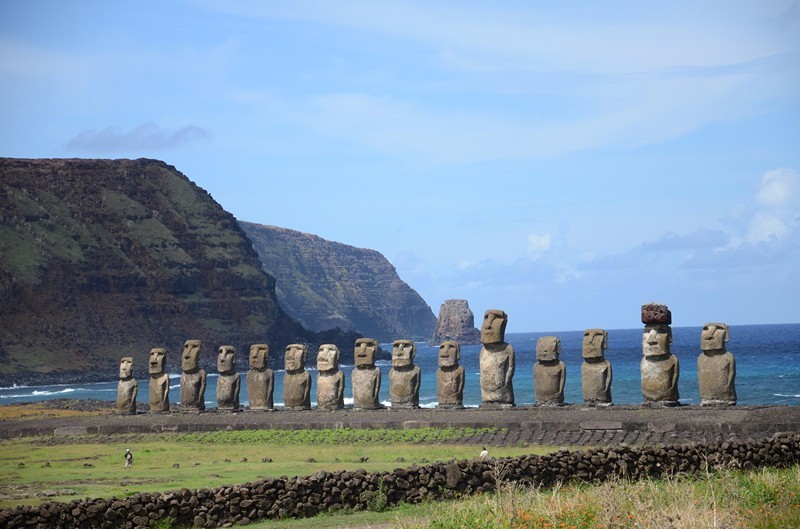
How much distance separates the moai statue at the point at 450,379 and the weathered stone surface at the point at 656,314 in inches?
195

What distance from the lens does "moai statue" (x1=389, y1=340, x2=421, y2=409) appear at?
3003 cm

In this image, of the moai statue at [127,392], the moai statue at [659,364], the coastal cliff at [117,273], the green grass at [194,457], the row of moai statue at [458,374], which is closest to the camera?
the green grass at [194,457]

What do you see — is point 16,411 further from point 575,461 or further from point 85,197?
point 85,197

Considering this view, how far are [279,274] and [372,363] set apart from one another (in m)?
160

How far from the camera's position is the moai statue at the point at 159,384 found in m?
33.9

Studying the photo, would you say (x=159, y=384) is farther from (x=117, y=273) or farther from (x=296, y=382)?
(x=117, y=273)

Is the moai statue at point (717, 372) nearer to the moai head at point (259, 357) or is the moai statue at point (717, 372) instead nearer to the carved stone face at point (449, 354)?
the carved stone face at point (449, 354)

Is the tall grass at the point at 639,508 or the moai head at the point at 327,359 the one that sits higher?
the moai head at the point at 327,359

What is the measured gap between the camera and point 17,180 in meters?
116

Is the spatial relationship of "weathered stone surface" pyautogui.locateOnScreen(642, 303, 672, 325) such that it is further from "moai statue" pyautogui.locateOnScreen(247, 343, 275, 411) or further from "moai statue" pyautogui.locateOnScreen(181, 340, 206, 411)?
"moai statue" pyautogui.locateOnScreen(181, 340, 206, 411)

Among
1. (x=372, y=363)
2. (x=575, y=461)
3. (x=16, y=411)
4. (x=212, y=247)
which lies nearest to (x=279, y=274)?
(x=212, y=247)

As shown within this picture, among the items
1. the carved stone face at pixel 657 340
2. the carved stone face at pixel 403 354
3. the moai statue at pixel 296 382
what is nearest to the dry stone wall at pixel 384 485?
the carved stone face at pixel 657 340

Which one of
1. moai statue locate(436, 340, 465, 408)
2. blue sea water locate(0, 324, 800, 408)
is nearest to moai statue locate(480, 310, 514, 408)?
moai statue locate(436, 340, 465, 408)

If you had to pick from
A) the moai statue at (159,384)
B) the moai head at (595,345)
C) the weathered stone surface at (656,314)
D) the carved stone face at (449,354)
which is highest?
the weathered stone surface at (656,314)
